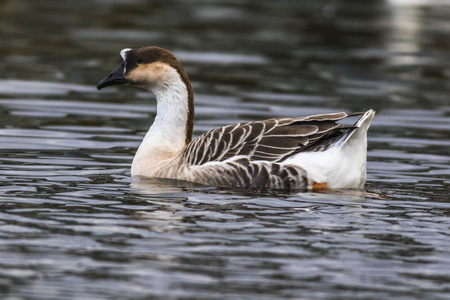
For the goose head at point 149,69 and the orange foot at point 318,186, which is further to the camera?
the goose head at point 149,69

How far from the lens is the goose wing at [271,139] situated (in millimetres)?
10508

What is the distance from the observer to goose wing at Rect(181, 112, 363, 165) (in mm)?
10508

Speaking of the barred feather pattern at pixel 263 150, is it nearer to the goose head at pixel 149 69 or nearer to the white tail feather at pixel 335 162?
the white tail feather at pixel 335 162

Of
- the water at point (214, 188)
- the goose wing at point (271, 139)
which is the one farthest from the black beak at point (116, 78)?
the goose wing at point (271, 139)

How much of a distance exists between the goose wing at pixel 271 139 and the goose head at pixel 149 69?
116 centimetres

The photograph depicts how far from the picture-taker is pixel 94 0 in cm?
3403

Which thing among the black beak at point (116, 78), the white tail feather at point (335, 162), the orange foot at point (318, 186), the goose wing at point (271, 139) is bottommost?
the orange foot at point (318, 186)

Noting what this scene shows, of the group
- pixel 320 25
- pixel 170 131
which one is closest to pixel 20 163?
pixel 170 131

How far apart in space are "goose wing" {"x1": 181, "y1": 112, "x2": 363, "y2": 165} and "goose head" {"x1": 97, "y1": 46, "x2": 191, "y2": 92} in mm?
1162

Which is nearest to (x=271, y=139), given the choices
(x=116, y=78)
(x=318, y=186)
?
(x=318, y=186)

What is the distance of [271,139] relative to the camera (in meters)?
10.6

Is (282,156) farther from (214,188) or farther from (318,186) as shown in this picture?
(214,188)

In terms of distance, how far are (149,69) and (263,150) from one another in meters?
2.02

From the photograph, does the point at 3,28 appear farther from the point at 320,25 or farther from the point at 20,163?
the point at 20,163
